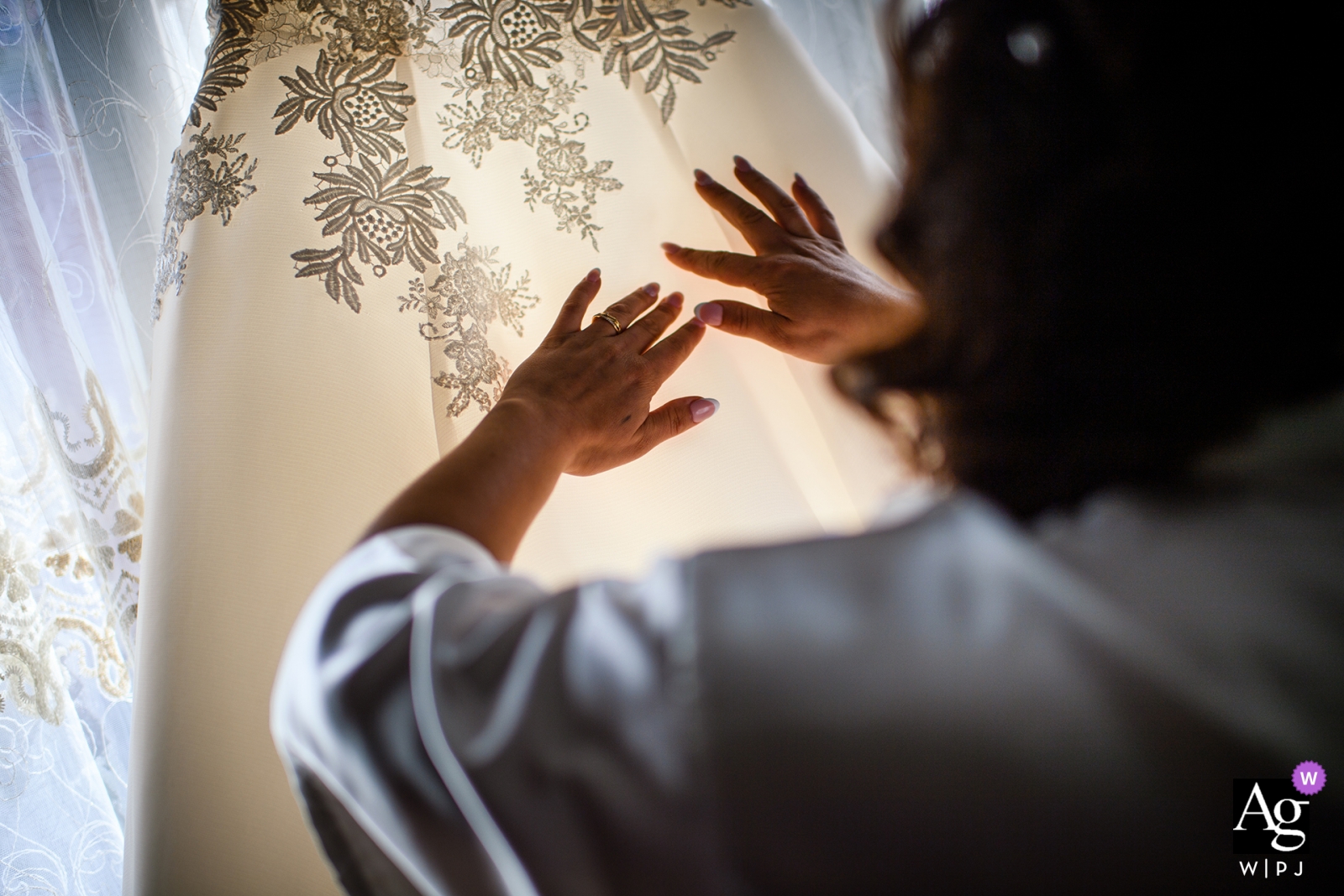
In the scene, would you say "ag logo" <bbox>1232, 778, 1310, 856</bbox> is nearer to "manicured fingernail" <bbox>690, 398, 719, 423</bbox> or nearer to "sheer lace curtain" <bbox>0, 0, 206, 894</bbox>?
"manicured fingernail" <bbox>690, 398, 719, 423</bbox>

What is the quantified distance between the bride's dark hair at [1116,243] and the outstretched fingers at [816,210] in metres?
0.31

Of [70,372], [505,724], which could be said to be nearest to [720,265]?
[505,724]

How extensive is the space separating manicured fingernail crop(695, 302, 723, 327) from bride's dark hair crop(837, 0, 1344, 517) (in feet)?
0.91

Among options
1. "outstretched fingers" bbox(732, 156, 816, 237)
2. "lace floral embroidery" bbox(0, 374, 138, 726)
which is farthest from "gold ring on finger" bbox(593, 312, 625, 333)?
"lace floral embroidery" bbox(0, 374, 138, 726)

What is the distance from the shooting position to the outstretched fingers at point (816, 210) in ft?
2.32

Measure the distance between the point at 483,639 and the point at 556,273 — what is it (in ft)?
1.49

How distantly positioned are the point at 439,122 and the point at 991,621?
66cm

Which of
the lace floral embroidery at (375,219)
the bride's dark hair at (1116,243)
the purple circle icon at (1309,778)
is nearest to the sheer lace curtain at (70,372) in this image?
the lace floral embroidery at (375,219)

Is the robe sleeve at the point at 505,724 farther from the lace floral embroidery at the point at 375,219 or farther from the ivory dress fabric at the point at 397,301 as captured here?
the lace floral embroidery at the point at 375,219

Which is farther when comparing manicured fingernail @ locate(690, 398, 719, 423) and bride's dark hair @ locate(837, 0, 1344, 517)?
manicured fingernail @ locate(690, 398, 719, 423)

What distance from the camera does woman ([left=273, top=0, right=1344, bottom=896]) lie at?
265 millimetres

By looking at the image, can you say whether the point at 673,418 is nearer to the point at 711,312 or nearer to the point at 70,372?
the point at 711,312

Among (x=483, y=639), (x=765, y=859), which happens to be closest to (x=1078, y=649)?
(x=765, y=859)

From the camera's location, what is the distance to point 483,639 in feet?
1.07
